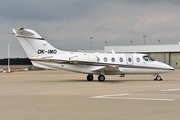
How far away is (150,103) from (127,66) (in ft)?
62.7

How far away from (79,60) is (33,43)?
449 cm

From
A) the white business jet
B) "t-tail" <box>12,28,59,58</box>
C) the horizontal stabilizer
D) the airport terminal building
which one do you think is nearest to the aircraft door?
the white business jet

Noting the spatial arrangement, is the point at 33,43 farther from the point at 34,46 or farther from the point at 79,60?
the point at 79,60

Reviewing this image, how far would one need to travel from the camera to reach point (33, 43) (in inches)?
1252

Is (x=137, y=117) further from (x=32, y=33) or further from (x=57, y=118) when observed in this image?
(x=32, y=33)

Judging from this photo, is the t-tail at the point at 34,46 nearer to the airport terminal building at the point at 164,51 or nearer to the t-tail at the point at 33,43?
the t-tail at the point at 33,43

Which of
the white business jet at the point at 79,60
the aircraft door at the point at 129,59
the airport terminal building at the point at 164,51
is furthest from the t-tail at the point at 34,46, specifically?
the airport terminal building at the point at 164,51

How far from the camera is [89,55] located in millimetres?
33219

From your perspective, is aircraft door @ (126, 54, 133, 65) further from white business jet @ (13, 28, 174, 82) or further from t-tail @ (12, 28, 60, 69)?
t-tail @ (12, 28, 60, 69)

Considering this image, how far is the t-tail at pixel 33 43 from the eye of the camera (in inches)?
1228

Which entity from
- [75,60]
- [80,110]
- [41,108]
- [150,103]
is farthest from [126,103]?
[75,60]

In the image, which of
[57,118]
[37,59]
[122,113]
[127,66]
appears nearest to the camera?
[57,118]

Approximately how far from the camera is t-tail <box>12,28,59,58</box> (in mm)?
31203

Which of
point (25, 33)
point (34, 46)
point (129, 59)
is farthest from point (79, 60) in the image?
point (25, 33)
